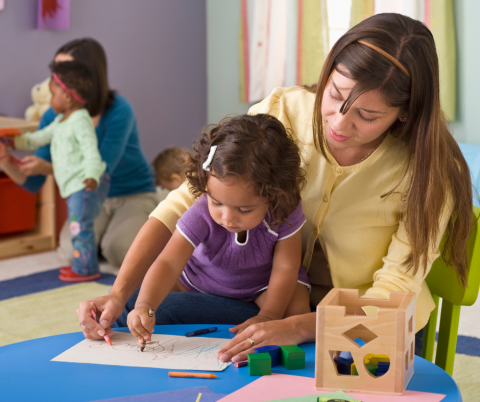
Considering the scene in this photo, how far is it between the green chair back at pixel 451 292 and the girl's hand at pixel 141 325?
0.59 meters

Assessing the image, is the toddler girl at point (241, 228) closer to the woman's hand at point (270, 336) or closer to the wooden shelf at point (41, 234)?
the woman's hand at point (270, 336)

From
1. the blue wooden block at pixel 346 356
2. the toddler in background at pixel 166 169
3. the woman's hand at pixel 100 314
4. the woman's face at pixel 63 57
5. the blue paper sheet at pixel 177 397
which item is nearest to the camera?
the blue paper sheet at pixel 177 397

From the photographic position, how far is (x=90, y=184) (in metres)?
2.61

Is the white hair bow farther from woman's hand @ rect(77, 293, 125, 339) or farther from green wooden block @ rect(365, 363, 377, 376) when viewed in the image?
green wooden block @ rect(365, 363, 377, 376)

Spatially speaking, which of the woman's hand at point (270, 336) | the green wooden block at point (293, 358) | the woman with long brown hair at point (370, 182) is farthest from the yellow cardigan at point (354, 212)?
the green wooden block at point (293, 358)

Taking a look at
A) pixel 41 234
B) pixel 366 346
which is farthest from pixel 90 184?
pixel 366 346

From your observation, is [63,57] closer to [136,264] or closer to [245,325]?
[136,264]

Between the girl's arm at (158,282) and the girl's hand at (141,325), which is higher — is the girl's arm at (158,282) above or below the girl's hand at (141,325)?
above

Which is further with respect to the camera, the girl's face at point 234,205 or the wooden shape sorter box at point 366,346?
the girl's face at point 234,205

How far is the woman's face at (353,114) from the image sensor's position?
40.3 inches

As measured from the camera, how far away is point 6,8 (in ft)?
10.5

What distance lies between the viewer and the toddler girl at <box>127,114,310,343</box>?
1.05 meters

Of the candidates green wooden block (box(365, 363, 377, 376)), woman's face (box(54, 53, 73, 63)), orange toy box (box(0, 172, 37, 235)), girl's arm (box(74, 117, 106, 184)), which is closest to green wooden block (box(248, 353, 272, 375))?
green wooden block (box(365, 363, 377, 376))

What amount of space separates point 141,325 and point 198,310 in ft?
0.66
